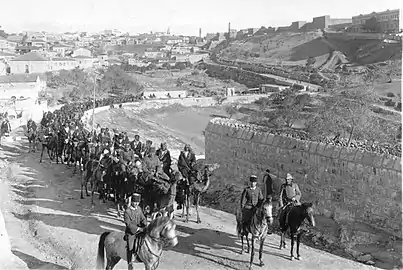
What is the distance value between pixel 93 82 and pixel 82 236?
176 feet

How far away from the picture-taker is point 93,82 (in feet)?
209

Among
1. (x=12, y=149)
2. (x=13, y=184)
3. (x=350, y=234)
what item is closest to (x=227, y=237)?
(x=350, y=234)

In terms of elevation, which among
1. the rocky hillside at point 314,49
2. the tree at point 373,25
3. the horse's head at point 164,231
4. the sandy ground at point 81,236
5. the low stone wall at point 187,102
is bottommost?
the low stone wall at point 187,102

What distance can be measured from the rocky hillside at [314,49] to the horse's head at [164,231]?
69658mm

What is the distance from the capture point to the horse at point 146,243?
25.8 feet

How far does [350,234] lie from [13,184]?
35.9 feet

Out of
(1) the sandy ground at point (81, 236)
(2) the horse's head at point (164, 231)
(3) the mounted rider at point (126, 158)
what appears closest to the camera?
(2) the horse's head at point (164, 231)

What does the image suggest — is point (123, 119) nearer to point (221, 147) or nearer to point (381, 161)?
point (221, 147)

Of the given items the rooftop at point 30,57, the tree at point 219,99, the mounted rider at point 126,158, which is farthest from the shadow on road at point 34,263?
the rooftop at point 30,57

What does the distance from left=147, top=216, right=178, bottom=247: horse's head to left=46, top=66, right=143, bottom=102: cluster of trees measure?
53.3 m

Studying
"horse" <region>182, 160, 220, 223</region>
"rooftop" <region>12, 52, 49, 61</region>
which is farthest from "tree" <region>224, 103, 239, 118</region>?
"horse" <region>182, 160, 220, 223</region>

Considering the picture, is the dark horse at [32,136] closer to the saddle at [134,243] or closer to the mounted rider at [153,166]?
the mounted rider at [153,166]

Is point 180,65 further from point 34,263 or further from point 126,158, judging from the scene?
point 34,263

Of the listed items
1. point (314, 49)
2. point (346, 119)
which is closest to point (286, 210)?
point (346, 119)
